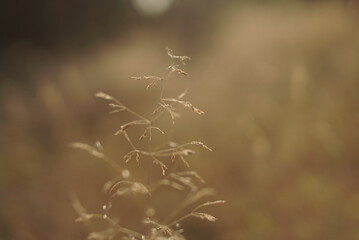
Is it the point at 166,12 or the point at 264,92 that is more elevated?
the point at 166,12

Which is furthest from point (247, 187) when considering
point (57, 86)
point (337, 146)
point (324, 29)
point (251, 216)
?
point (57, 86)

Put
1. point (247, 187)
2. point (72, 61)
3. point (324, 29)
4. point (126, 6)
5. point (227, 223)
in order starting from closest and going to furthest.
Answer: point (227, 223)
point (247, 187)
point (324, 29)
point (72, 61)
point (126, 6)

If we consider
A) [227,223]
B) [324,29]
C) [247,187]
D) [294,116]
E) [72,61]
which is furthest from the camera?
[72,61]

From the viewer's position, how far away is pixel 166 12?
5.71 m

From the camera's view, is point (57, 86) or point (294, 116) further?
point (57, 86)

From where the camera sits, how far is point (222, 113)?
149 inches

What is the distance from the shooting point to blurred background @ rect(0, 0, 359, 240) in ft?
9.89

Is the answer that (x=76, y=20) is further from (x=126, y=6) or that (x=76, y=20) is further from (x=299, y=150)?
(x=299, y=150)

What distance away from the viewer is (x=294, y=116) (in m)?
3.55

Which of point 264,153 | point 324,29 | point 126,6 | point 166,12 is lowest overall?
point 264,153

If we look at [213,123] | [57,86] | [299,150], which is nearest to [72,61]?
[57,86]

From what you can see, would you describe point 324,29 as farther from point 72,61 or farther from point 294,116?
point 72,61

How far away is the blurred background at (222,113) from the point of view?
3.02 m

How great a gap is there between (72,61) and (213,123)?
246cm
